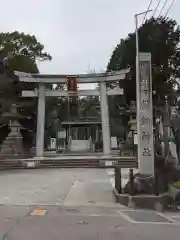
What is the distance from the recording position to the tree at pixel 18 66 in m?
42.6

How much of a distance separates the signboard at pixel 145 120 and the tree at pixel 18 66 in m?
26.2

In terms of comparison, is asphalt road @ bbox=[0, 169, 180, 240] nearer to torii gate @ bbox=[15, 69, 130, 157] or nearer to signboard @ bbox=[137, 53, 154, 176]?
signboard @ bbox=[137, 53, 154, 176]

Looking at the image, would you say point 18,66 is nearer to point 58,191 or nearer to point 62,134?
point 62,134

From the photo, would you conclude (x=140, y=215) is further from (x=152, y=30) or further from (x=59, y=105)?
(x=59, y=105)

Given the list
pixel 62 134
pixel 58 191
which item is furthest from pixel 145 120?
pixel 62 134

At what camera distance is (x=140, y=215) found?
1248 centimetres

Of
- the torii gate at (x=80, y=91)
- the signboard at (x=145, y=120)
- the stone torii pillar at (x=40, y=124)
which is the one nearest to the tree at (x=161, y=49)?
the torii gate at (x=80, y=91)

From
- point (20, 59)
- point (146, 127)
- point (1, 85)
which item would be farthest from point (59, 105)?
point (146, 127)

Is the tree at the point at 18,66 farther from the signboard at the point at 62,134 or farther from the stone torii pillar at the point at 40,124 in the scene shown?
the stone torii pillar at the point at 40,124

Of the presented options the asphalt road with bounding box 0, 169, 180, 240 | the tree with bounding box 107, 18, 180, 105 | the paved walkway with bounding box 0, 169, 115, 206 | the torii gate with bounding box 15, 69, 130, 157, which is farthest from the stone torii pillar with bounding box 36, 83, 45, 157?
the asphalt road with bounding box 0, 169, 180, 240

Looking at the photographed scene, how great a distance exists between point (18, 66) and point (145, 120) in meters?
31.7

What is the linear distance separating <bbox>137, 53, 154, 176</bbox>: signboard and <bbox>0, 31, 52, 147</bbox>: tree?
26.2 metres

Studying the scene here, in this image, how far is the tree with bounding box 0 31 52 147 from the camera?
140 feet

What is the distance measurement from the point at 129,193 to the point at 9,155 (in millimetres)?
21985
